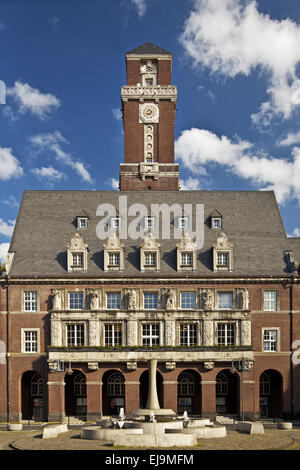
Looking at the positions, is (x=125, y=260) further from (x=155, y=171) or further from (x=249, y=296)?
(x=155, y=171)

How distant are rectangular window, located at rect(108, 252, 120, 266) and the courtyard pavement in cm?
1974

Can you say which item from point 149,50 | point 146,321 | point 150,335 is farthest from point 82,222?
point 149,50

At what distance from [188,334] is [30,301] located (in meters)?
16.4

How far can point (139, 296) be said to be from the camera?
57938mm

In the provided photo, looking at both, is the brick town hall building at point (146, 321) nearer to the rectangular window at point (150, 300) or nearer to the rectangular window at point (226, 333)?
the rectangular window at point (226, 333)

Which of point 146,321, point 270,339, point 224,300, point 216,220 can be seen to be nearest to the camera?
→ point 146,321

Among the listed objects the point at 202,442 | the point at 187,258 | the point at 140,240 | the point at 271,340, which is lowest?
the point at 202,442

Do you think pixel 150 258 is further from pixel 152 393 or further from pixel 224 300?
pixel 152 393

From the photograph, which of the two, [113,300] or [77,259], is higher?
[77,259]

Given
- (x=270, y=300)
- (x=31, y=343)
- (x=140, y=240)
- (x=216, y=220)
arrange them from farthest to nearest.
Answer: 1. (x=216, y=220)
2. (x=140, y=240)
3. (x=270, y=300)
4. (x=31, y=343)

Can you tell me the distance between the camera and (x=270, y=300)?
58.3 m

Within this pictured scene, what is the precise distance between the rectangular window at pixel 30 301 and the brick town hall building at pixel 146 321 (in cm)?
10
